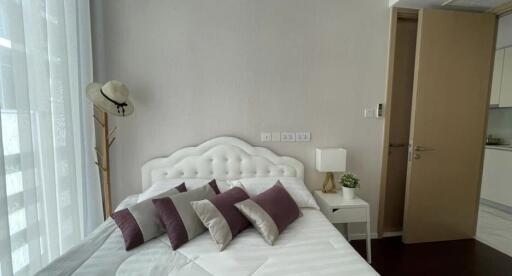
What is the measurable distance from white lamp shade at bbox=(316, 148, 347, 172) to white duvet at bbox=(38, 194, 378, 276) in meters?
0.82

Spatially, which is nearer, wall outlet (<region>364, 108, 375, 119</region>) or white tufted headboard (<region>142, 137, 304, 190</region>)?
white tufted headboard (<region>142, 137, 304, 190</region>)

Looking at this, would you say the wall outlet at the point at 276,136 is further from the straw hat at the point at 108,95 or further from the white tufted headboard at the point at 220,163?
the straw hat at the point at 108,95

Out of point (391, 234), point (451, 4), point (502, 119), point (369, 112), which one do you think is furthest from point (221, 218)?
point (502, 119)

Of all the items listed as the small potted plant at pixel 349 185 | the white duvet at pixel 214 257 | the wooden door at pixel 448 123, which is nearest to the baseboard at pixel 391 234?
the wooden door at pixel 448 123

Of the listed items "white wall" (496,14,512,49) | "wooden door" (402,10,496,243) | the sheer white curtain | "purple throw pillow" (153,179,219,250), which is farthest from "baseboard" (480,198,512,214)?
the sheer white curtain

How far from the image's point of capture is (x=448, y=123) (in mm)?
2449

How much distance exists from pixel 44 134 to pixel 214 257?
1385 millimetres

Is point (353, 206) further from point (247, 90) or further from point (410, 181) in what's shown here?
point (247, 90)

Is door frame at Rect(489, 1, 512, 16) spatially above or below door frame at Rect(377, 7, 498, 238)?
above

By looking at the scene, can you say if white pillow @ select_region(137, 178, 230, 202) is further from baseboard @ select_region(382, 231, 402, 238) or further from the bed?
baseboard @ select_region(382, 231, 402, 238)

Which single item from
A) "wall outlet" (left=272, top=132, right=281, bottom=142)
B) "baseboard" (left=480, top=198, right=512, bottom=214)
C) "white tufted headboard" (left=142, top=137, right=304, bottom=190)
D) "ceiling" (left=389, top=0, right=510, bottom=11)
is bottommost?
"baseboard" (left=480, top=198, right=512, bottom=214)

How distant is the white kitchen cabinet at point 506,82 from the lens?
3.32 metres

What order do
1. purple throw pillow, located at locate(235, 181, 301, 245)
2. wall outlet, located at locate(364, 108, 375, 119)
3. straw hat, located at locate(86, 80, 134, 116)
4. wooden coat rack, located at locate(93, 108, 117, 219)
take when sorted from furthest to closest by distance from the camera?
1. wall outlet, located at locate(364, 108, 375, 119)
2. wooden coat rack, located at locate(93, 108, 117, 219)
3. straw hat, located at locate(86, 80, 134, 116)
4. purple throw pillow, located at locate(235, 181, 301, 245)

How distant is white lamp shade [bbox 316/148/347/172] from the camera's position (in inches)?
90.8
